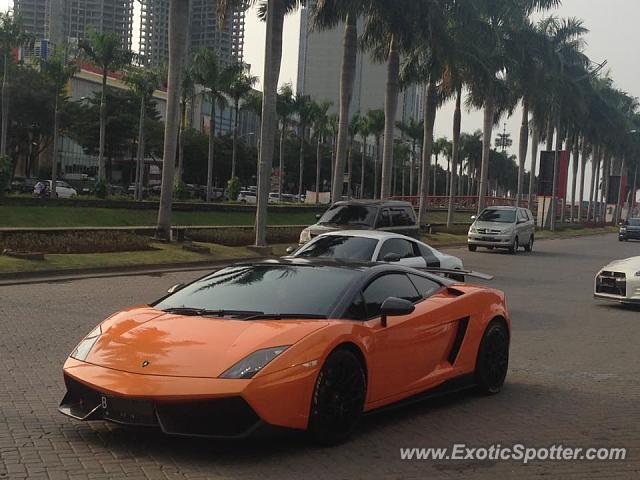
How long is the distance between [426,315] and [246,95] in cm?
5795

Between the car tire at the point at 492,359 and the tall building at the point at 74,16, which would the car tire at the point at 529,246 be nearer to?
the car tire at the point at 492,359

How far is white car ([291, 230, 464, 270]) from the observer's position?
13.6 meters

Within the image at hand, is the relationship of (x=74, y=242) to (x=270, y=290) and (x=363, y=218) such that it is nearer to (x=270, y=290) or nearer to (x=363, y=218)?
(x=363, y=218)

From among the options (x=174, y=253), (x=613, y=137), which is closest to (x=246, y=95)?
(x=613, y=137)

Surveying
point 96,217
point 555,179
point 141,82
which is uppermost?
point 141,82

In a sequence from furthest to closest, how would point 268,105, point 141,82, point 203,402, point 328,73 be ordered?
point 328,73
point 141,82
point 268,105
point 203,402

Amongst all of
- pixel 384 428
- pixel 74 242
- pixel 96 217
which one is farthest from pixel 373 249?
pixel 96 217

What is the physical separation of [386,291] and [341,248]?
749 centimetres

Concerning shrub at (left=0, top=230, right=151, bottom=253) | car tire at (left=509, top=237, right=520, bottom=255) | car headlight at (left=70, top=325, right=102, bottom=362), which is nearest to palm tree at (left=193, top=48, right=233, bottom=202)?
car tire at (left=509, top=237, right=520, bottom=255)

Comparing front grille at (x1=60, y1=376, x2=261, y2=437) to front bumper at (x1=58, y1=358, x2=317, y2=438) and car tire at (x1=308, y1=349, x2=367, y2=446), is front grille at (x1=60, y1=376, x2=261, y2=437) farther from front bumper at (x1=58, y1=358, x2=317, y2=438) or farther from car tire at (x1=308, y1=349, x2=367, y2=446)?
car tire at (x1=308, y1=349, x2=367, y2=446)

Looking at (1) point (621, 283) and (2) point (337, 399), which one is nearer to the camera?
(2) point (337, 399)

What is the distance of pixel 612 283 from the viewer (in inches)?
577

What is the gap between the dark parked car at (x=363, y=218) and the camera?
67.2 feet

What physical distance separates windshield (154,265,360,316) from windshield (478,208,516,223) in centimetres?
2658
